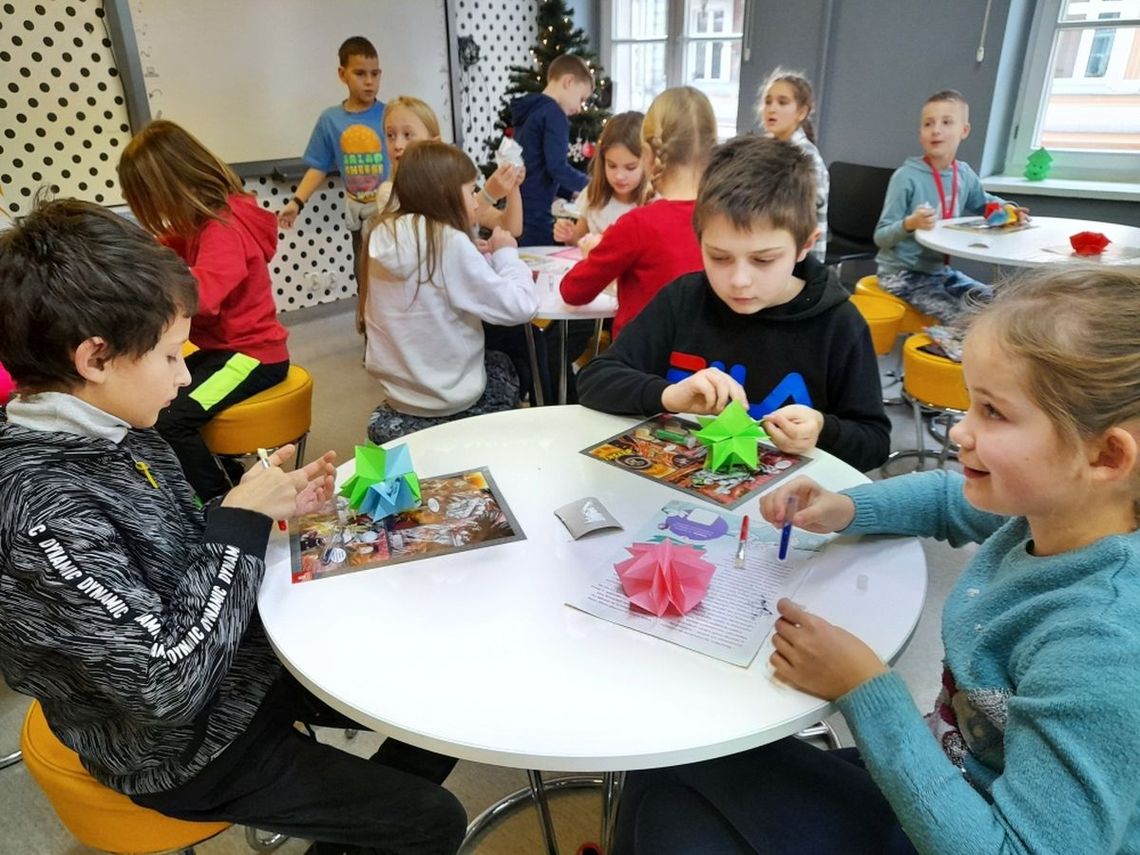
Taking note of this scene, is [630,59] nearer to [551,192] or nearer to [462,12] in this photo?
[462,12]

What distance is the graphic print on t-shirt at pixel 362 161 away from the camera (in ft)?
13.0

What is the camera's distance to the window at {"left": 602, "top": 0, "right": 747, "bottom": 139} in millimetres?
5395

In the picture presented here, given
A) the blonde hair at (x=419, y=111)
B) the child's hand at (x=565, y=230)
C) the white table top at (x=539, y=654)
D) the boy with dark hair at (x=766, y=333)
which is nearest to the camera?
the white table top at (x=539, y=654)

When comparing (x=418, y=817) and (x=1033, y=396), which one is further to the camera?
(x=418, y=817)

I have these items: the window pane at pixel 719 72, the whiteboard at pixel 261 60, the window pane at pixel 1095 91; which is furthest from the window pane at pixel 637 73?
the window pane at pixel 1095 91

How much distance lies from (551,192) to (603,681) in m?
3.40

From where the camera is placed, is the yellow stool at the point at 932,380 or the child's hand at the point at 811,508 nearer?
the child's hand at the point at 811,508

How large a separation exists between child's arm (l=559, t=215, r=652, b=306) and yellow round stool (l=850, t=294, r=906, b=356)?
109 cm

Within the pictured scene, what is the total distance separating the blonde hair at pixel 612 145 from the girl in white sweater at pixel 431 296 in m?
0.75

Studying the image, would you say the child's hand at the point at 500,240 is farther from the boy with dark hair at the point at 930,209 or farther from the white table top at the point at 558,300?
the boy with dark hair at the point at 930,209

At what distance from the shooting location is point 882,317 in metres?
2.84

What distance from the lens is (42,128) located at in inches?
135

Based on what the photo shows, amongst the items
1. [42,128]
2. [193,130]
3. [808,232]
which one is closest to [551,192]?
[193,130]

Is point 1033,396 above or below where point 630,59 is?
below
